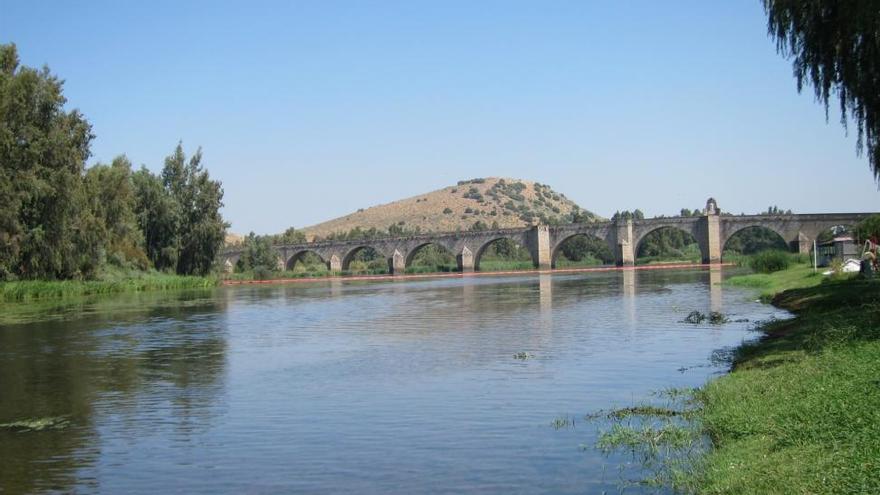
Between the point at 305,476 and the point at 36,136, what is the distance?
39470 mm

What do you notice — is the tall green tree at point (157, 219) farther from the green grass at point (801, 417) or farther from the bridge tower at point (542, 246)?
the green grass at point (801, 417)

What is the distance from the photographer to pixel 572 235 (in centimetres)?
9262

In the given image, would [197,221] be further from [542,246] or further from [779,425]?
[779,425]

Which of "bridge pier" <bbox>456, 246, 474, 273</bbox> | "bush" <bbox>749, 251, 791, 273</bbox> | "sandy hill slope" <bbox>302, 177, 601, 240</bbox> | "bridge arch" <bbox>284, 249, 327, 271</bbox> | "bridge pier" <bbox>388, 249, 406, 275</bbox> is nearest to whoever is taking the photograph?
"bush" <bbox>749, 251, 791, 273</bbox>

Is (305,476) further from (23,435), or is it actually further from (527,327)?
(527,327)

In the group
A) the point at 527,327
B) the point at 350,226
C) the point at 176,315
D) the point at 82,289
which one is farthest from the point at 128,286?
the point at 350,226

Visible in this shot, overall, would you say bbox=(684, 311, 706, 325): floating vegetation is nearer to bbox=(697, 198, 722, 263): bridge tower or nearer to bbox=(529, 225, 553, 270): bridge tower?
bbox=(697, 198, 722, 263): bridge tower

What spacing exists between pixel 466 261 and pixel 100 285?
165 ft

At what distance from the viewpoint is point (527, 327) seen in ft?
83.5

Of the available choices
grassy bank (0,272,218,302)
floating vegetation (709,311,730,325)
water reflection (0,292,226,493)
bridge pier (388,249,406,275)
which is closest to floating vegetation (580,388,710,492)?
water reflection (0,292,226,493)

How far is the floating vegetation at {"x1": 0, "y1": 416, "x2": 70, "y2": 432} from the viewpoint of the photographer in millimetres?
12203

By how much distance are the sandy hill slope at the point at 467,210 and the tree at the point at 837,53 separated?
144924mm

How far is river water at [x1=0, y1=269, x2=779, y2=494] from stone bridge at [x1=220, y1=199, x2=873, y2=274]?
54273mm

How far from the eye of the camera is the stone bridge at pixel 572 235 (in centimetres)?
7856
